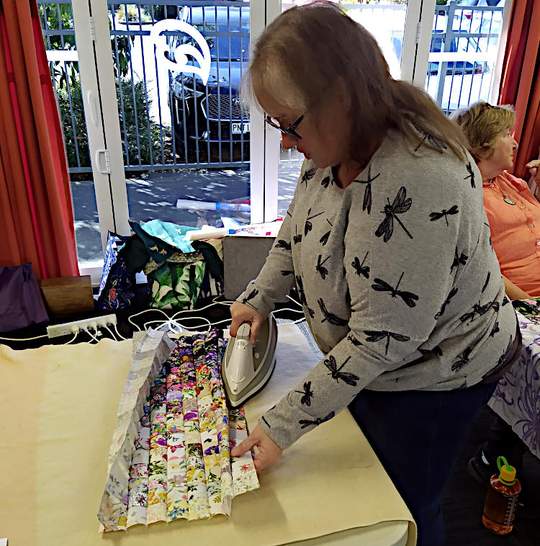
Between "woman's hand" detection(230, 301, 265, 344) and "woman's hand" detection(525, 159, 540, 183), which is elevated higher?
"woman's hand" detection(230, 301, 265, 344)

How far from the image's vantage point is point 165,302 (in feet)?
8.59

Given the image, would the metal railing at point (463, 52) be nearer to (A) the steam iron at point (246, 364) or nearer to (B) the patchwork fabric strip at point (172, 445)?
(A) the steam iron at point (246, 364)

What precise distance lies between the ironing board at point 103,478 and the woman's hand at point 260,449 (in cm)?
3

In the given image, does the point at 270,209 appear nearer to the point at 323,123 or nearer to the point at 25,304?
the point at 25,304

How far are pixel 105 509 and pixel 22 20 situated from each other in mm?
2140

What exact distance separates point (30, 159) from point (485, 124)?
190 centimetres

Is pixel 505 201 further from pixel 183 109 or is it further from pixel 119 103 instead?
pixel 119 103

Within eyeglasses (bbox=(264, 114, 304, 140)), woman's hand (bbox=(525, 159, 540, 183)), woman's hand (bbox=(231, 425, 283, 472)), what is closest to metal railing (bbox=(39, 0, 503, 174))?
woman's hand (bbox=(525, 159, 540, 183))

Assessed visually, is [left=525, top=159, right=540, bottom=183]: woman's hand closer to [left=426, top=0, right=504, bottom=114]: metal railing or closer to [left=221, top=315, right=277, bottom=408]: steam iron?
[left=426, top=0, right=504, bottom=114]: metal railing

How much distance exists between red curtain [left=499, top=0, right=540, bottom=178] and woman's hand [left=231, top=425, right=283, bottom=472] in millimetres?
2601

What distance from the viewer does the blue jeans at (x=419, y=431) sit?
997 mm

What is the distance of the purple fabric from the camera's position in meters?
2.48

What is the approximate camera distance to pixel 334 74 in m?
0.78

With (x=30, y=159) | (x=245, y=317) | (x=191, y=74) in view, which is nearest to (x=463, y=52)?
(x=191, y=74)
